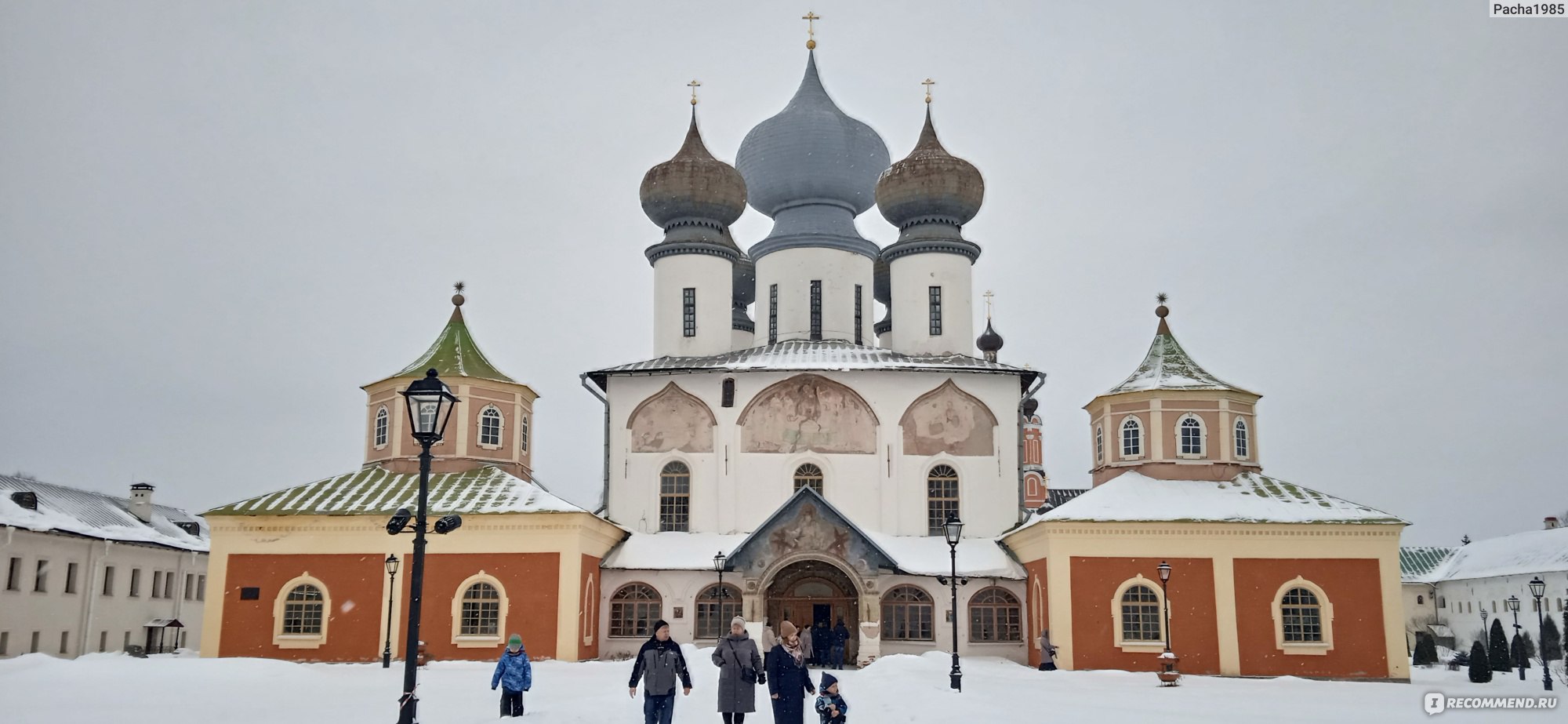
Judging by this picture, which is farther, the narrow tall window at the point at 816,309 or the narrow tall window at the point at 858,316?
the narrow tall window at the point at 858,316

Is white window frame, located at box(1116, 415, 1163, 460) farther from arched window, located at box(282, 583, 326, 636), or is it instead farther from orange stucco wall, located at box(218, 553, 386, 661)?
arched window, located at box(282, 583, 326, 636)

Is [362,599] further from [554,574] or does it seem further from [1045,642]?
[1045,642]

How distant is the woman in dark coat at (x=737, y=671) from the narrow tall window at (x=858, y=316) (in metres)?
20.7

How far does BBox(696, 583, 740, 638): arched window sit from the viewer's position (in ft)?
89.1

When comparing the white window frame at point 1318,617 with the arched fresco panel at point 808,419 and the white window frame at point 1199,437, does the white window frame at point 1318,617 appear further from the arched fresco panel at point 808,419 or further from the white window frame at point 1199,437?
the arched fresco panel at point 808,419

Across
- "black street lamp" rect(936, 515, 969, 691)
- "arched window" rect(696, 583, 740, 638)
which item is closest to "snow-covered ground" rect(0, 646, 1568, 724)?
"black street lamp" rect(936, 515, 969, 691)

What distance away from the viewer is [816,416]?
29.2 meters

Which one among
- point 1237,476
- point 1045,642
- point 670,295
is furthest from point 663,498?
point 1237,476

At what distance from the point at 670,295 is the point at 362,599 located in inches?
417

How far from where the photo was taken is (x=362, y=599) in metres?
25.6

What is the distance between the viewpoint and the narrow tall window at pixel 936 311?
104 feet

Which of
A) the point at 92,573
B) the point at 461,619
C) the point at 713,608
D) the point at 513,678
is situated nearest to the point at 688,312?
the point at 713,608

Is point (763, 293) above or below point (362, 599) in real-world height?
above

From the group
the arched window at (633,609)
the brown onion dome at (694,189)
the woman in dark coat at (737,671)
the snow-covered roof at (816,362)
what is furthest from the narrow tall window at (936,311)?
the woman in dark coat at (737,671)
